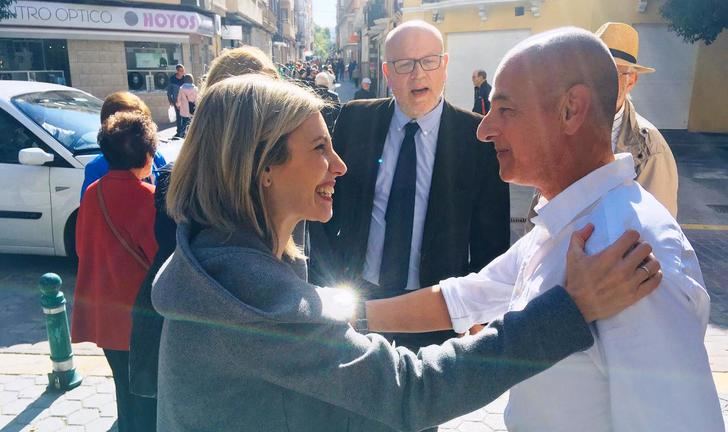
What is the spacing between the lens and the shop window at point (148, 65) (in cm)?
1989

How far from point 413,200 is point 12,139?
456 cm

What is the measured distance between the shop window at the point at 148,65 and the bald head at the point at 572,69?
20545 millimetres

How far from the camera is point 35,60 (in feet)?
60.1

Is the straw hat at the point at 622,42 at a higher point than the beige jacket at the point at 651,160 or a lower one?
higher

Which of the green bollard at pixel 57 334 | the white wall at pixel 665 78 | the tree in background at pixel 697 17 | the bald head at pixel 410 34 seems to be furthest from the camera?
the white wall at pixel 665 78

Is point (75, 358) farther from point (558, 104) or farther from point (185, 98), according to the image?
point (185, 98)

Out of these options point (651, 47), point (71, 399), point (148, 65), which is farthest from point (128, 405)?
point (148, 65)

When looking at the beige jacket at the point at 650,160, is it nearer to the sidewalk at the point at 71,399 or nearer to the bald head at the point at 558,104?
the bald head at the point at 558,104

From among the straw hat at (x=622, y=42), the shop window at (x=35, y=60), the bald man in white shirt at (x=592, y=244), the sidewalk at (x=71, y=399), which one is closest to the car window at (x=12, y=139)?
the sidewalk at (x=71, y=399)

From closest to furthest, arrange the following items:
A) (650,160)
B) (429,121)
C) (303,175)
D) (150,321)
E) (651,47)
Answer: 1. (303,175)
2. (150,321)
3. (650,160)
4. (429,121)
5. (651,47)

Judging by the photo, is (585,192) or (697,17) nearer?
(585,192)

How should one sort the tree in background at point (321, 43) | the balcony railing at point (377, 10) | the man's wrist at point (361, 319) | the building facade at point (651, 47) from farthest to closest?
the tree in background at point (321, 43)
the balcony railing at point (377, 10)
the building facade at point (651, 47)
the man's wrist at point (361, 319)

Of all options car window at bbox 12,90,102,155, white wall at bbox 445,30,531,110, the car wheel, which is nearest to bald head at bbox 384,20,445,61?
car window at bbox 12,90,102,155

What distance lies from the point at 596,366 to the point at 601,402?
82 millimetres
